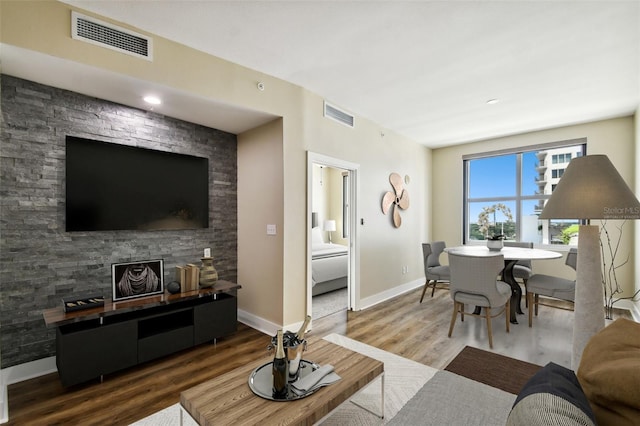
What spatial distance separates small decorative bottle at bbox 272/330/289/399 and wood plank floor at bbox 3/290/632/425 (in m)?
0.67

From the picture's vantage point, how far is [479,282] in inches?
122

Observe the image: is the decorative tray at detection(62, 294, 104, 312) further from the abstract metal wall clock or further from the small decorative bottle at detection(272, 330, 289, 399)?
the abstract metal wall clock

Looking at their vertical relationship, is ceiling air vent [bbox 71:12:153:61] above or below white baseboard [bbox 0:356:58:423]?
above

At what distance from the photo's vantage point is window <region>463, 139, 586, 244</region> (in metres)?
4.87

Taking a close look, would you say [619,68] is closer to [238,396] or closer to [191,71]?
[191,71]

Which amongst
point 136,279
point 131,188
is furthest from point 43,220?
point 136,279

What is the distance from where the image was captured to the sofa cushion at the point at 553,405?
742 mm

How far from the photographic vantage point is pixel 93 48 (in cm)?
218

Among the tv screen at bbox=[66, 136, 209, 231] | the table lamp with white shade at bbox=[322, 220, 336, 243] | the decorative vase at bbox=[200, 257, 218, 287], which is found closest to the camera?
the tv screen at bbox=[66, 136, 209, 231]

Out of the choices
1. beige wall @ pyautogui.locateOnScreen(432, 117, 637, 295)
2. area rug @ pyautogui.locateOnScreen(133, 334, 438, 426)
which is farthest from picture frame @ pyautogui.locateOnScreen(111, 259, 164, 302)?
beige wall @ pyautogui.locateOnScreen(432, 117, 637, 295)

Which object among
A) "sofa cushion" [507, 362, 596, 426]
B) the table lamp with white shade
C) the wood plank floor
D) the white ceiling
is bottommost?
the wood plank floor

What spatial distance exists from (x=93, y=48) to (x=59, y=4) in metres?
0.29

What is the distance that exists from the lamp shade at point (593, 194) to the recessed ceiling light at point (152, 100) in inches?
124

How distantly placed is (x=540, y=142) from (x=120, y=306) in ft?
20.1
